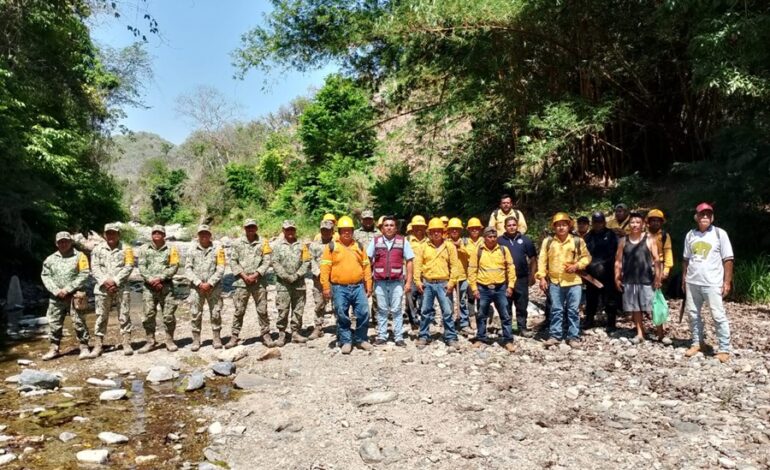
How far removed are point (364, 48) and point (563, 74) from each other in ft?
16.4

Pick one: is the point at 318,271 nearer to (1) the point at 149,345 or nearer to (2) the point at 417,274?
(2) the point at 417,274

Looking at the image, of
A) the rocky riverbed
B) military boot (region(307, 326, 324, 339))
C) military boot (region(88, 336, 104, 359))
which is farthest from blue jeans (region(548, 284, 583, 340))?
military boot (region(88, 336, 104, 359))

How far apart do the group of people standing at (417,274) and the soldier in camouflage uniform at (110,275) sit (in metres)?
0.01

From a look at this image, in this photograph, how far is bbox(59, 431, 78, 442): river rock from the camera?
5035 millimetres

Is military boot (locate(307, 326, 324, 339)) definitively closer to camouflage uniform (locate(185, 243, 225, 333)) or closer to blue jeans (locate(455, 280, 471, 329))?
camouflage uniform (locate(185, 243, 225, 333))

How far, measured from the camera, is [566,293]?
22.9ft

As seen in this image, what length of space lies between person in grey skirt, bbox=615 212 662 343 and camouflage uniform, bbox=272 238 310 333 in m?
4.21

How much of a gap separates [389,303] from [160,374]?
300 cm

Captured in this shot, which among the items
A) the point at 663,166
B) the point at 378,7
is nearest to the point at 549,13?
the point at 378,7

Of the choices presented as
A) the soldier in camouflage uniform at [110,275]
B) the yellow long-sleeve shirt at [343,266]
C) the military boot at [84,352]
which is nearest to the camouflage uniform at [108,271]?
the soldier in camouflage uniform at [110,275]

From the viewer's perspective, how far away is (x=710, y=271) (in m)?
6.05

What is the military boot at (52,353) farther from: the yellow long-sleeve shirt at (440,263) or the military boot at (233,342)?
the yellow long-sleeve shirt at (440,263)

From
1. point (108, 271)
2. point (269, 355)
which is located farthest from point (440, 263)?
point (108, 271)

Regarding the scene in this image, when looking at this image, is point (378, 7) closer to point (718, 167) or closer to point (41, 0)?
point (41, 0)
